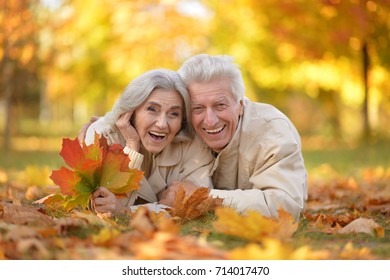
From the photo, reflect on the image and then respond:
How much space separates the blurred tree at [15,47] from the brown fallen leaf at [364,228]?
21.4 feet

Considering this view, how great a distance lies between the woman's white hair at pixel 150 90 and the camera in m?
A: 3.33

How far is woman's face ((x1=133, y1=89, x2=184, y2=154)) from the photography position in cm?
332

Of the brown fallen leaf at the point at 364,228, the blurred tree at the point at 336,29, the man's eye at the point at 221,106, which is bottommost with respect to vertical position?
the brown fallen leaf at the point at 364,228

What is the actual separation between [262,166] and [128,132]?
78 centimetres

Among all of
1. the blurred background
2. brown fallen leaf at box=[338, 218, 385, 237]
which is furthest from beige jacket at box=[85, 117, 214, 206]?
the blurred background

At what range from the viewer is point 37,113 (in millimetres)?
36906

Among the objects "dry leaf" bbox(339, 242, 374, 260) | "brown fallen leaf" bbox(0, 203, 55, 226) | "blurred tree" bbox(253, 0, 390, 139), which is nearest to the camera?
"dry leaf" bbox(339, 242, 374, 260)

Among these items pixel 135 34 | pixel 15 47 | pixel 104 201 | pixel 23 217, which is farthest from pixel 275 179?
pixel 135 34

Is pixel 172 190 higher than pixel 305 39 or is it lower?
lower

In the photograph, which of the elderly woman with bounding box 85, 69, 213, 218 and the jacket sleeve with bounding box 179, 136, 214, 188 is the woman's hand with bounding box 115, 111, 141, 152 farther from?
the jacket sleeve with bounding box 179, 136, 214, 188

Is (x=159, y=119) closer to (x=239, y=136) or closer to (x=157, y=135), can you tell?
(x=157, y=135)

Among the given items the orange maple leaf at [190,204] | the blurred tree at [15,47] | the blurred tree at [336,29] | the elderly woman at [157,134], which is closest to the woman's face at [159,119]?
the elderly woman at [157,134]

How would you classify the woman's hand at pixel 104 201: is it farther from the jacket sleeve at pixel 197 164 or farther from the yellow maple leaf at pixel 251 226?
the yellow maple leaf at pixel 251 226

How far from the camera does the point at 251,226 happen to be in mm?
2291
